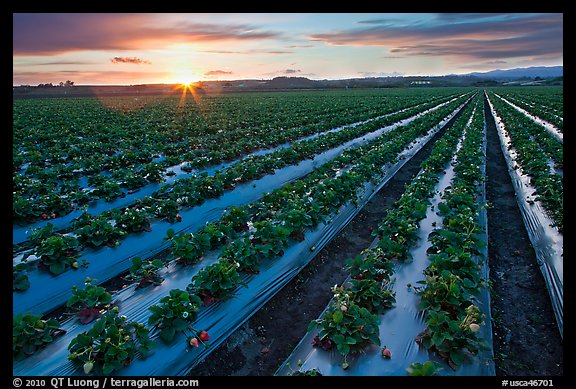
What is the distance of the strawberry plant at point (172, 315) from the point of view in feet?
12.4

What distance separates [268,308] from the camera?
505cm

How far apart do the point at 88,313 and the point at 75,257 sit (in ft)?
5.17

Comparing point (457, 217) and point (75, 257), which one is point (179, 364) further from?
point (457, 217)

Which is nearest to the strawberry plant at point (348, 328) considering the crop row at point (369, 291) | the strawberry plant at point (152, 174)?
the crop row at point (369, 291)

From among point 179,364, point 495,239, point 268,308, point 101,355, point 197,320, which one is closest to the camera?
point 101,355

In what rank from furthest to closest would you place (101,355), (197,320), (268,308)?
(268,308)
(197,320)
(101,355)

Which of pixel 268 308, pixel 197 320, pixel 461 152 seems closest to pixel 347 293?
pixel 268 308

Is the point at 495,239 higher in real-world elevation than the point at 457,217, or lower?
lower

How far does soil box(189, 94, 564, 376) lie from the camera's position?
4.07m

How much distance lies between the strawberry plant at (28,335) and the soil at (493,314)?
5.31ft

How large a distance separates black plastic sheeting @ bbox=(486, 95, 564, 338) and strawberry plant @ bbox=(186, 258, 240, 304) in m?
4.31
